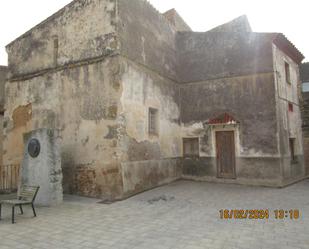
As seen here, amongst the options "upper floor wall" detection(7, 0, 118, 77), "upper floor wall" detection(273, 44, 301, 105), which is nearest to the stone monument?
"upper floor wall" detection(7, 0, 118, 77)

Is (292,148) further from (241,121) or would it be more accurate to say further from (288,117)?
(241,121)

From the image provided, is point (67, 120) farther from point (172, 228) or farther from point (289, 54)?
point (289, 54)

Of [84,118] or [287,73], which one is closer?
[84,118]

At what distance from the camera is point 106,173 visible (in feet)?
28.8

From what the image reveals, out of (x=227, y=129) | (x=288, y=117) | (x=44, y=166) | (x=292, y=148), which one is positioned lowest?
(x=44, y=166)

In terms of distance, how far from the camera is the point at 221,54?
40.2 ft

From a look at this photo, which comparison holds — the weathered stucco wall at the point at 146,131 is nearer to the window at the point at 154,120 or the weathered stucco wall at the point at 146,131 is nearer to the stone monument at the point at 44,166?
the window at the point at 154,120

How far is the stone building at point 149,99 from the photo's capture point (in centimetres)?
918

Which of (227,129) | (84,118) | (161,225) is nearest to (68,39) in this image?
(84,118)

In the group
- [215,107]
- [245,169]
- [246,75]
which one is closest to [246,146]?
[245,169]

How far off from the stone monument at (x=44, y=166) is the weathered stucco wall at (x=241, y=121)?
6187 mm

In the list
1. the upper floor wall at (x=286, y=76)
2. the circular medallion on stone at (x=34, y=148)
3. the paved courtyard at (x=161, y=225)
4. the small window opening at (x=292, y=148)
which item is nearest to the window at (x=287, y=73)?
the upper floor wall at (x=286, y=76)

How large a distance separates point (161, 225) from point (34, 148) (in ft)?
14.9

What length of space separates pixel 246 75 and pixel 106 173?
6985mm
